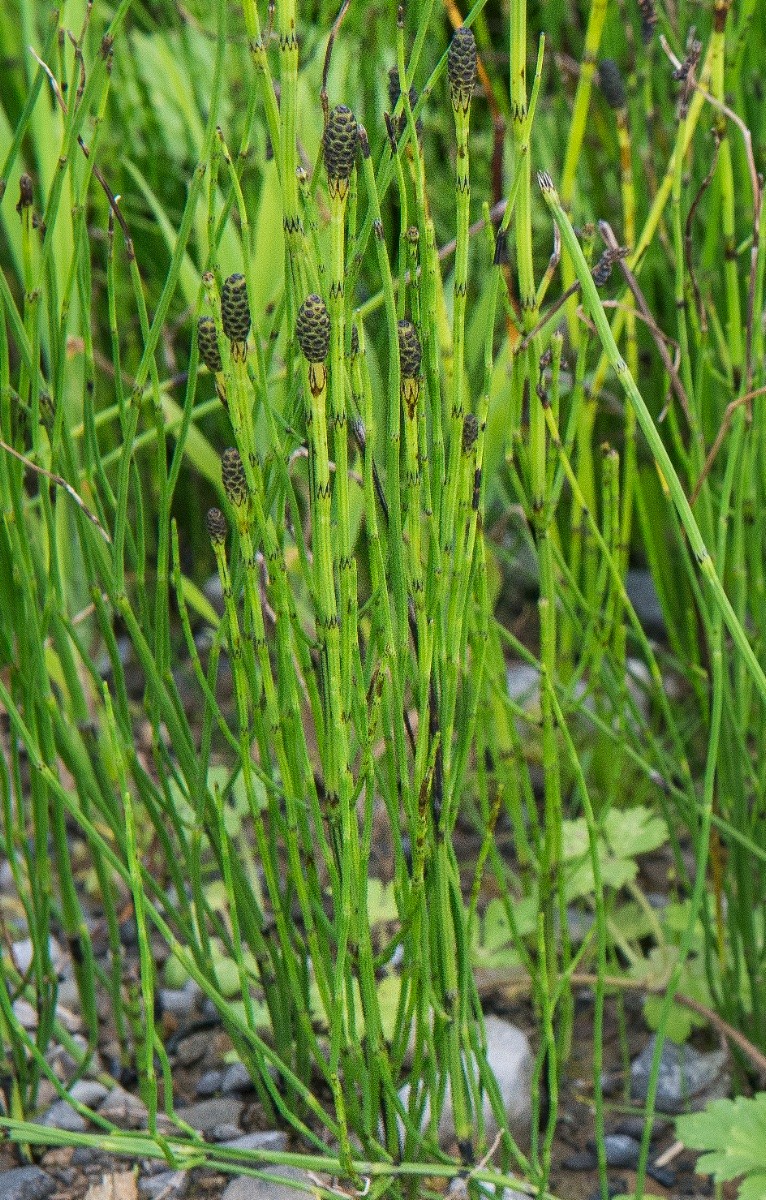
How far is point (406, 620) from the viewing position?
89 cm

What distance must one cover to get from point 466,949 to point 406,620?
0.84ft

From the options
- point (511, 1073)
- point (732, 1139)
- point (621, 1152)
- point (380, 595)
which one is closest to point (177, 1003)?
point (511, 1073)

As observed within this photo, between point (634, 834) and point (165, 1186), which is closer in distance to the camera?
point (165, 1186)

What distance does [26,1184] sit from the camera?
1079mm

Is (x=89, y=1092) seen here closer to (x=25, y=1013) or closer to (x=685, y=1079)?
(x=25, y=1013)

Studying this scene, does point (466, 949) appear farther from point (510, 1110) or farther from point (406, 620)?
point (510, 1110)

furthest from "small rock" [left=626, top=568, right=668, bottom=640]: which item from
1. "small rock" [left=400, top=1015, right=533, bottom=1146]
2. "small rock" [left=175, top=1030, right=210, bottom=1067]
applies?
"small rock" [left=175, top=1030, right=210, bottom=1067]

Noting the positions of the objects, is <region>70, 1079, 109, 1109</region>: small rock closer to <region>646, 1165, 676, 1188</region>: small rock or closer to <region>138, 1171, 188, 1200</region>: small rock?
<region>138, 1171, 188, 1200</region>: small rock

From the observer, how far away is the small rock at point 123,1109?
1186mm

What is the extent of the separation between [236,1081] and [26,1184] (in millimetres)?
273

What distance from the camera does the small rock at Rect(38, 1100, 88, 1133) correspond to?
1162 mm

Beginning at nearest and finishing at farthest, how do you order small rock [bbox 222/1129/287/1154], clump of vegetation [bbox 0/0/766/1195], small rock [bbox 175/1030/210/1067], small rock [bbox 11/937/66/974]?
clump of vegetation [bbox 0/0/766/1195] → small rock [bbox 222/1129/287/1154] → small rock [bbox 175/1030/210/1067] → small rock [bbox 11/937/66/974]

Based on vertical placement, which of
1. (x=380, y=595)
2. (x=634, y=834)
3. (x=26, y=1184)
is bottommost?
(x=26, y=1184)

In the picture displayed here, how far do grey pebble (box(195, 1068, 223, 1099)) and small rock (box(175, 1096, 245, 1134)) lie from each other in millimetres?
38
